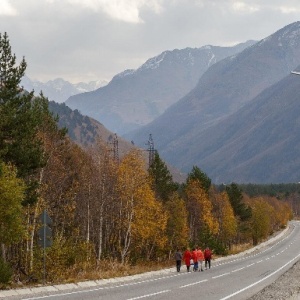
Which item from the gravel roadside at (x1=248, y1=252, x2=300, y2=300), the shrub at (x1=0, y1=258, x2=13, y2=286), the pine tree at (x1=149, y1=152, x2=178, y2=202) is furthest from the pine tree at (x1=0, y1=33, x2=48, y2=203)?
the pine tree at (x1=149, y1=152, x2=178, y2=202)

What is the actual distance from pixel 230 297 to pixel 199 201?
60359mm

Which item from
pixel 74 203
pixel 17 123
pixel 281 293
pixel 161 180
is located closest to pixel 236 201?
pixel 161 180

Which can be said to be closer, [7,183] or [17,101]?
[7,183]

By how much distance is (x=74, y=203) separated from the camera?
48.3 m

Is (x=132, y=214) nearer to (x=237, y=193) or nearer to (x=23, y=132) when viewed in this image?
(x=23, y=132)

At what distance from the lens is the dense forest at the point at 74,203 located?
31891mm

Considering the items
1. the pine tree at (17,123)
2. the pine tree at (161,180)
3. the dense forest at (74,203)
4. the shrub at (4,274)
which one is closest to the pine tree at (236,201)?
the dense forest at (74,203)

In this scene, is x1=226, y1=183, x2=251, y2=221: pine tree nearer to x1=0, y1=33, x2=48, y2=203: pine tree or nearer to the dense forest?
the dense forest

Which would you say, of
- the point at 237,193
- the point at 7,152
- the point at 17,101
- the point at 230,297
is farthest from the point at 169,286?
the point at 237,193

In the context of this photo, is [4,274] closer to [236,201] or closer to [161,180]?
[161,180]

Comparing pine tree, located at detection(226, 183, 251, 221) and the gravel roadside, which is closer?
the gravel roadside

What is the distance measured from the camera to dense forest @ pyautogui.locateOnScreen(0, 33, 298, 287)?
105ft

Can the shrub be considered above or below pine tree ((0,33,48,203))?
below

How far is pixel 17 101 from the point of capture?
34094 millimetres
